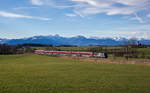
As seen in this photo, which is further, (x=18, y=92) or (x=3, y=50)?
(x=3, y=50)

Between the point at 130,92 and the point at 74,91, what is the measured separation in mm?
4239

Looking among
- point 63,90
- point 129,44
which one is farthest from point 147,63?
point 129,44

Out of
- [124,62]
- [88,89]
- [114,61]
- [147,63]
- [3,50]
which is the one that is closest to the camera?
[88,89]

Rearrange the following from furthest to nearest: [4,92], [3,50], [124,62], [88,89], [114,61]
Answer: [3,50], [114,61], [124,62], [88,89], [4,92]

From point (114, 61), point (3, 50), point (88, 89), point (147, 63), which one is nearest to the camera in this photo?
point (88, 89)

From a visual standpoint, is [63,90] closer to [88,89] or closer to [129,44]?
[88,89]

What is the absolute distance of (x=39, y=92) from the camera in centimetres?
1381

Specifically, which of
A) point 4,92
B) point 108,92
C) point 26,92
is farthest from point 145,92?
point 4,92

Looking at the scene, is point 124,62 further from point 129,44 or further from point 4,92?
point 129,44

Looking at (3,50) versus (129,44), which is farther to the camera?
(3,50)

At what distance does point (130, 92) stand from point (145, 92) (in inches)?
43.5

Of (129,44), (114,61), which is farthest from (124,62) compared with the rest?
(129,44)

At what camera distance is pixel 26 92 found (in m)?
13.8

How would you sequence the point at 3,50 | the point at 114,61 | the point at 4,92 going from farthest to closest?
the point at 3,50
the point at 114,61
the point at 4,92
